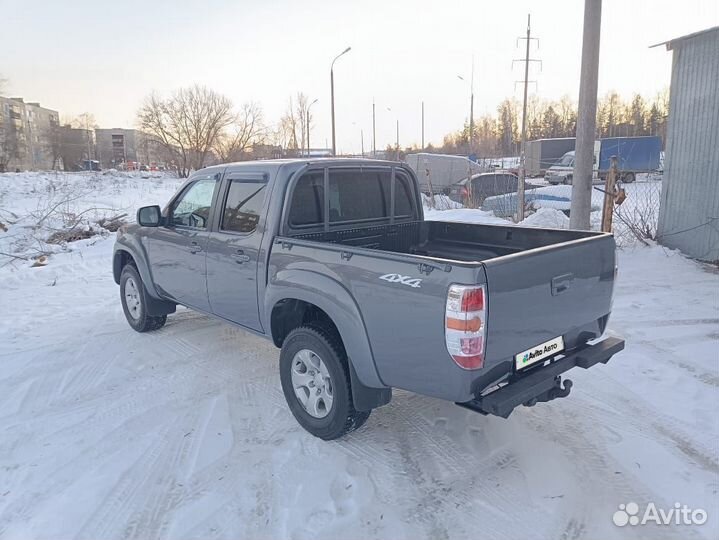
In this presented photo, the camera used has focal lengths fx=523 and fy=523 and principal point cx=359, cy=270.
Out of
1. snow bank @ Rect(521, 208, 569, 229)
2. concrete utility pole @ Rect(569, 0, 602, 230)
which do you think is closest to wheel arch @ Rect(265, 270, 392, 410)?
concrete utility pole @ Rect(569, 0, 602, 230)

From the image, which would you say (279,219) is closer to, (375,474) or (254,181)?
(254,181)

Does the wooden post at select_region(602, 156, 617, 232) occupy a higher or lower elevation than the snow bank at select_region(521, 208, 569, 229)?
higher

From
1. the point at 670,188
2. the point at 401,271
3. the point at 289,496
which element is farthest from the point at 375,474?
the point at 670,188

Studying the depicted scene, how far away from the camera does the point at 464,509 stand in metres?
2.98

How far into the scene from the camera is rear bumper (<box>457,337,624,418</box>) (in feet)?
9.59

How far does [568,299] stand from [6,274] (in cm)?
929

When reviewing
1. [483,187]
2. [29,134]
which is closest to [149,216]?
[483,187]

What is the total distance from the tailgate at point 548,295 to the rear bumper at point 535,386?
0.12 m

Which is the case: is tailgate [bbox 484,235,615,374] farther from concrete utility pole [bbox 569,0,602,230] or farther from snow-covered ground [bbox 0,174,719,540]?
concrete utility pole [bbox 569,0,602,230]

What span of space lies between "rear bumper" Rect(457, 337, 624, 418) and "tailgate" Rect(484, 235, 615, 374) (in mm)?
121

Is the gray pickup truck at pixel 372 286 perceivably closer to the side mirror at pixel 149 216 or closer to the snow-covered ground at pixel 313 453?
the side mirror at pixel 149 216

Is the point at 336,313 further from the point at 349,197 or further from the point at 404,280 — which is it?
the point at 349,197

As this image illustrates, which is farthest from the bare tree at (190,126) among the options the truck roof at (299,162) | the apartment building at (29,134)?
the truck roof at (299,162)

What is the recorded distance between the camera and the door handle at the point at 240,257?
14.0ft
